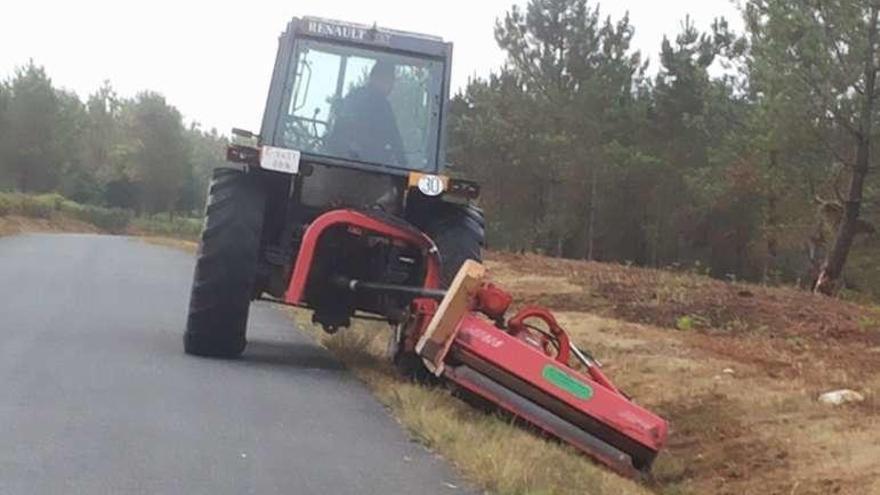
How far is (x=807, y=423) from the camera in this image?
34.6 feet

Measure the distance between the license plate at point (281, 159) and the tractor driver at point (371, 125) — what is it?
66 centimetres

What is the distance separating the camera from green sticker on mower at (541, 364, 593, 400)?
9.18 m

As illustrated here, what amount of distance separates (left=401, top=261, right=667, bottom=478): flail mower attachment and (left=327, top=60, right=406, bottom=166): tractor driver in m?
2.78

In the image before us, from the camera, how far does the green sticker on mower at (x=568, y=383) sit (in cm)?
918

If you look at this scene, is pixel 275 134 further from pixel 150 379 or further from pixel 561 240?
pixel 561 240

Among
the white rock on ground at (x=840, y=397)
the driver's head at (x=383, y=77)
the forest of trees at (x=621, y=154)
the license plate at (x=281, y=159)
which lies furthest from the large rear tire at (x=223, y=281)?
the forest of trees at (x=621, y=154)

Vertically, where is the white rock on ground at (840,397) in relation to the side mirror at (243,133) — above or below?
below

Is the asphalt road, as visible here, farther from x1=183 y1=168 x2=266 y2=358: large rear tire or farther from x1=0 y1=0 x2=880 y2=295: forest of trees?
x1=0 y1=0 x2=880 y2=295: forest of trees

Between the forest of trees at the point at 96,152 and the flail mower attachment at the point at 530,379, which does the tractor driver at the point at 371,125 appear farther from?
the forest of trees at the point at 96,152

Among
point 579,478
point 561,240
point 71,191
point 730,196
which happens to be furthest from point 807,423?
point 71,191

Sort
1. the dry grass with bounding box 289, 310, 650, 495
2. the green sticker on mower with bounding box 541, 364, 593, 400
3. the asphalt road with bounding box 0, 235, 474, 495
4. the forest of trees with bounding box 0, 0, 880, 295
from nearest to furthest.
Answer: the asphalt road with bounding box 0, 235, 474, 495 → the dry grass with bounding box 289, 310, 650, 495 → the green sticker on mower with bounding box 541, 364, 593, 400 → the forest of trees with bounding box 0, 0, 880, 295

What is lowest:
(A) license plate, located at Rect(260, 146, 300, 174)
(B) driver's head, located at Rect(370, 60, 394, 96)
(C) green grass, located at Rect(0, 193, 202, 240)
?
(C) green grass, located at Rect(0, 193, 202, 240)

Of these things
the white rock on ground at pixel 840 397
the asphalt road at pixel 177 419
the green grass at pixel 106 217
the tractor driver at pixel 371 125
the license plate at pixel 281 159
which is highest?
the tractor driver at pixel 371 125

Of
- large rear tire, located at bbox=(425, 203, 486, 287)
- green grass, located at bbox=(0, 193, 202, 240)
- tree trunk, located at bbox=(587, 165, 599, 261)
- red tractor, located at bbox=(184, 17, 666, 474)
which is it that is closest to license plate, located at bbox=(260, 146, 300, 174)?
red tractor, located at bbox=(184, 17, 666, 474)
